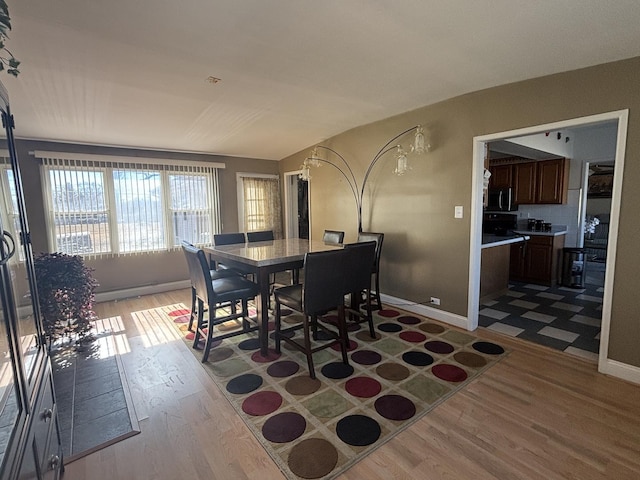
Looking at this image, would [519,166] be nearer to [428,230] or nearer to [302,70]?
[428,230]

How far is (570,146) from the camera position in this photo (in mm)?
5012

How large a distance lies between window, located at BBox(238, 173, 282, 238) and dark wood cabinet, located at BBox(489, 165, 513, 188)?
4077 mm

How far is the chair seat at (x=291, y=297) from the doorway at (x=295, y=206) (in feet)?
10.1

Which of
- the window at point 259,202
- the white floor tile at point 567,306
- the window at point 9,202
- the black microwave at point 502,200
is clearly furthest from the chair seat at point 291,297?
the black microwave at point 502,200

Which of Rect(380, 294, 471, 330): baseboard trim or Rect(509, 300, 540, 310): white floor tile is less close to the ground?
Rect(380, 294, 471, 330): baseboard trim

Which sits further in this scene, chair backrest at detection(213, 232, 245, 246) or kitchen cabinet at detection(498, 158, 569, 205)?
kitchen cabinet at detection(498, 158, 569, 205)

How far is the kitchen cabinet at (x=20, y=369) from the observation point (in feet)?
2.99

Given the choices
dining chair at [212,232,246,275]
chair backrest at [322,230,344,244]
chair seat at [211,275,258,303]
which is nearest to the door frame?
chair backrest at [322,230,344,244]

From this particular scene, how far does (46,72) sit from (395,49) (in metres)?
2.62

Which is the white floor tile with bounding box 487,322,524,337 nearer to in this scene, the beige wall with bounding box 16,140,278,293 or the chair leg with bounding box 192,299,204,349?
the chair leg with bounding box 192,299,204,349

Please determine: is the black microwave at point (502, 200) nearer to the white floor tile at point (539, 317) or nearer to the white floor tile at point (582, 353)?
the white floor tile at point (539, 317)

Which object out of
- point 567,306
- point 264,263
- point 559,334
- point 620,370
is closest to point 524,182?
point 567,306

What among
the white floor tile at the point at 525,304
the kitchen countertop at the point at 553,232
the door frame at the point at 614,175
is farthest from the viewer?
the kitchen countertop at the point at 553,232

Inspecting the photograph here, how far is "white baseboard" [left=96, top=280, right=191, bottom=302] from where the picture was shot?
4430 millimetres
